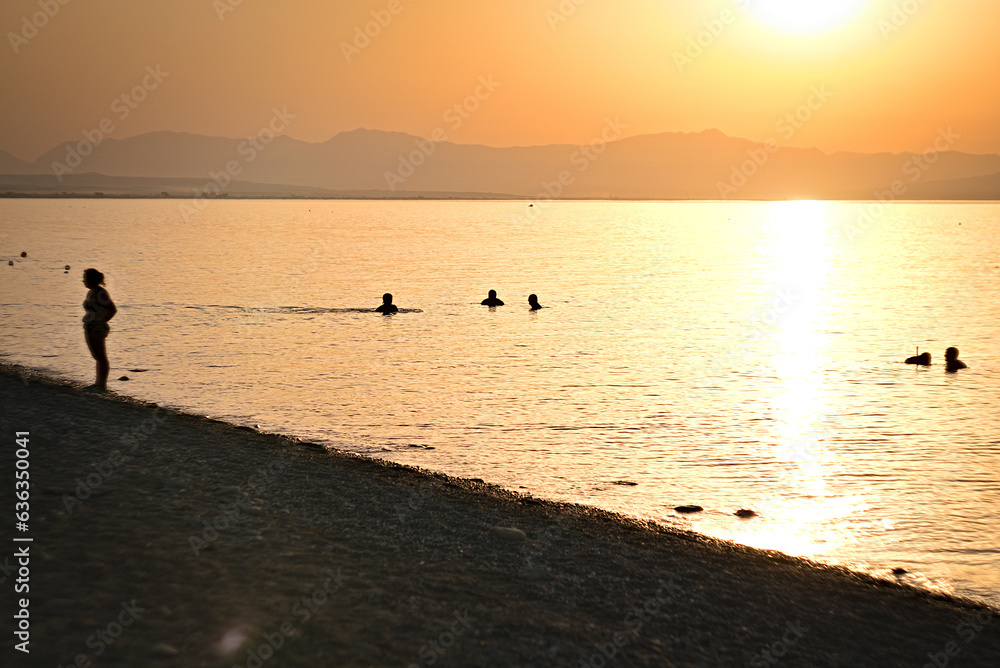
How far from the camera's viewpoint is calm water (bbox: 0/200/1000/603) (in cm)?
1259

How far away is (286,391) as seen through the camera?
66.7 feet

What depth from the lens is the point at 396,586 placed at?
780 cm
